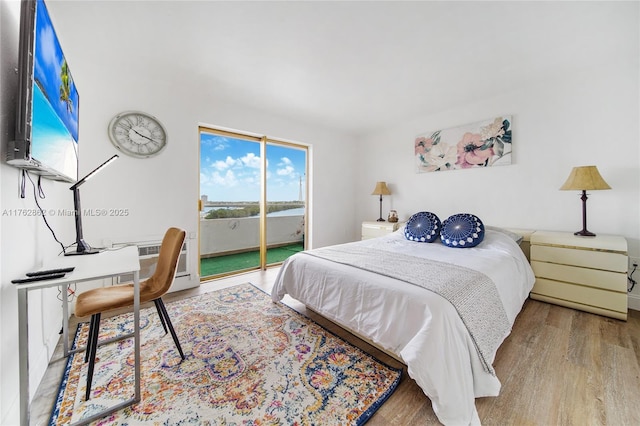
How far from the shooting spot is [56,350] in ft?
5.79

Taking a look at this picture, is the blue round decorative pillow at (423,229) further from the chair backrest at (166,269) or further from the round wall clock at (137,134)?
the round wall clock at (137,134)

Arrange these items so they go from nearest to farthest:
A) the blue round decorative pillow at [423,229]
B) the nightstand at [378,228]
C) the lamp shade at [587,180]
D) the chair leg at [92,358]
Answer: the chair leg at [92,358] → the lamp shade at [587,180] → the blue round decorative pillow at [423,229] → the nightstand at [378,228]

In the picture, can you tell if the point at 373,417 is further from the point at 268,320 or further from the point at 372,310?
the point at 268,320

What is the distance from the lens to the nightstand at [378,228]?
3.89m

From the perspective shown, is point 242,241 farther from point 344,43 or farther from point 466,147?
point 466,147

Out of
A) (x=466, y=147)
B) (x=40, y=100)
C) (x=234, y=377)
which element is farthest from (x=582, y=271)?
(x=40, y=100)

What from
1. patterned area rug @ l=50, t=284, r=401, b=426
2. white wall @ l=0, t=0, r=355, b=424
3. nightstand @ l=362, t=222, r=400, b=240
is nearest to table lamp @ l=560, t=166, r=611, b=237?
nightstand @ l=362, t=222, r=400, b=240

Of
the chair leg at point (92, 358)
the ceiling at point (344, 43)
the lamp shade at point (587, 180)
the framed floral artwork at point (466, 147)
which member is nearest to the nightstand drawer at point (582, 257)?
the lamp shade at point (587, 180)

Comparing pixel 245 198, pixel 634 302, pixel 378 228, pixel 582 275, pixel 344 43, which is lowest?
pixel 634 302

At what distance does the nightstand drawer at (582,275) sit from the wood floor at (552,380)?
31cm

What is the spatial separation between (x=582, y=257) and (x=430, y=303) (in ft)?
6.95

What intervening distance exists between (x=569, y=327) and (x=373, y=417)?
2.05m

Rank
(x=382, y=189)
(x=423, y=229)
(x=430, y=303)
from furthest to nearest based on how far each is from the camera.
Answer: (x=382, y=189) < (x=423, y=229) < (x=430, y=303)

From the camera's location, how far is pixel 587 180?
2.34m
